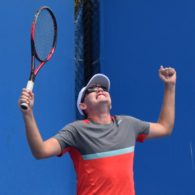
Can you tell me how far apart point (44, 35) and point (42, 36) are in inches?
1.3

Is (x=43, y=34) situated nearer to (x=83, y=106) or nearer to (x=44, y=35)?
(x=44, y=35)

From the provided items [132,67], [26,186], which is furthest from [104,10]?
[26,186]

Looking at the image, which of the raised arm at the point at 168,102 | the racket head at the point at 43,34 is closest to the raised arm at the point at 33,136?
the racket head at the point at 43,34

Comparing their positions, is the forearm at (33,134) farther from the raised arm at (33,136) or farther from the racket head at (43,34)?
the racket head at (43,34)

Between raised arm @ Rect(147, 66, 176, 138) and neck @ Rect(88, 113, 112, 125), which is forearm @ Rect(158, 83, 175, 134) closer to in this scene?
raised arm @ Rect(147, 66, 176, 138)

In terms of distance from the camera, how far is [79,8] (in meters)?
5.63

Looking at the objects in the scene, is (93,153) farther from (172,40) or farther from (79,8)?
(79,8)

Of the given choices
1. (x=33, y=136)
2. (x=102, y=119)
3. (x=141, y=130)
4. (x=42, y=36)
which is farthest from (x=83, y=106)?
(x=33, y=136)

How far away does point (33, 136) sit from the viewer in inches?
106

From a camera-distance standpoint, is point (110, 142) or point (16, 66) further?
point (16, 66)

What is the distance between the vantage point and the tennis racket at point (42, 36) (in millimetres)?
3082

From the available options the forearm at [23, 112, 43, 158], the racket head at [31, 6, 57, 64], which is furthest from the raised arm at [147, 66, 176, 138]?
the forearm at [23, 112, 43, 158]

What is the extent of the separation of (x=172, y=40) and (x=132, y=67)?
0.45 meters

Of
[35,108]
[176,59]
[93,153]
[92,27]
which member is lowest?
[93,153]
